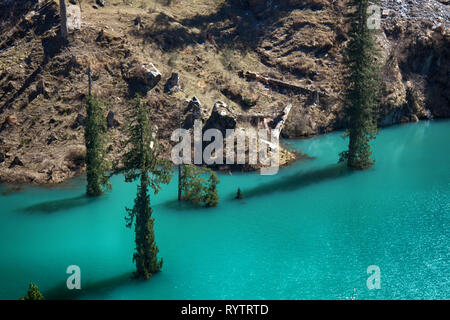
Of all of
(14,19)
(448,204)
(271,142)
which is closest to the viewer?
(448,204)

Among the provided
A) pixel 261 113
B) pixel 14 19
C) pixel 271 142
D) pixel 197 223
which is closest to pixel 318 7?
pixel 261 113

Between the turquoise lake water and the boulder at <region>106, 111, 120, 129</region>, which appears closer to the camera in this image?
the turquoise lake water

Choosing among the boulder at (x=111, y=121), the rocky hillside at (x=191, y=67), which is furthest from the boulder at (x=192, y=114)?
the boulder at (x=111, y=121)

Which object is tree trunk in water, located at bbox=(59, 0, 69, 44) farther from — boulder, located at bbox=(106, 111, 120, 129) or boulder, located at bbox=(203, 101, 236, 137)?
boulder, located at bbox=(203, 101, 236, 137)

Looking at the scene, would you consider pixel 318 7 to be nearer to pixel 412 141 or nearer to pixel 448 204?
pixel 412 141

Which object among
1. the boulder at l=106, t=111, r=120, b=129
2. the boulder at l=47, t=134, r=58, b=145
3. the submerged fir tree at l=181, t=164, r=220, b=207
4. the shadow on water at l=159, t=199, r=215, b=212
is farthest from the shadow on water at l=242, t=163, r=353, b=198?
the boulder at l=47, t=134, r=58, b=145

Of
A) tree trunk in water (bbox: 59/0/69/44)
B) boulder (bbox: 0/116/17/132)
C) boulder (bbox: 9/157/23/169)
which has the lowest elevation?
boulder (bbox: 9/157/23/169)
